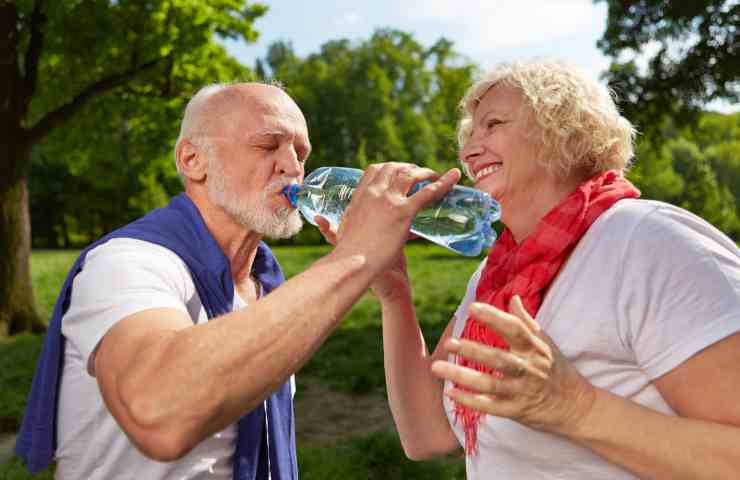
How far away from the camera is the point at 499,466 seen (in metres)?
2.11

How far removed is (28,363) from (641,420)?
8.51m

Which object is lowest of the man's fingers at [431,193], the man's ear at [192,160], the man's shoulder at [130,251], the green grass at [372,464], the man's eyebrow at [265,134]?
the green grass at [372,464]

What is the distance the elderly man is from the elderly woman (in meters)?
0.34

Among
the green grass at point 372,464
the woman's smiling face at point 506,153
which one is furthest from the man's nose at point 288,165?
the green grass at point 372,464

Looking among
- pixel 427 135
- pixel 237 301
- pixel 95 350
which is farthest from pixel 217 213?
pixel 427 135

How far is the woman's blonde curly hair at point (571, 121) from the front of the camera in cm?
226

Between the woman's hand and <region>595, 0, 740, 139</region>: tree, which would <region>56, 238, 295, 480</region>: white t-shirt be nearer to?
the woman's hand

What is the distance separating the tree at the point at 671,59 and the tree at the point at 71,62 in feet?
19.5

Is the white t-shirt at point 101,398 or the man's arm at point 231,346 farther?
the white t-shirt at point 101,398

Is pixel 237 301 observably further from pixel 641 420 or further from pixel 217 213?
pixel 641 420

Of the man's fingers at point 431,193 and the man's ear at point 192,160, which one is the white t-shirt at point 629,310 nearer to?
the man's fingers at point 431,193

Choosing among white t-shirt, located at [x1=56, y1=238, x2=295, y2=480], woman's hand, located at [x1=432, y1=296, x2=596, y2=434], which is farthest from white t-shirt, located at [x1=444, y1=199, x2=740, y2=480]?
white t-shirt, located at [x1=56, y1=238, x2=295, y2=480]

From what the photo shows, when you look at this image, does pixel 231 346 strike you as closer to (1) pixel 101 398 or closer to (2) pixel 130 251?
(2) pixel 130 251

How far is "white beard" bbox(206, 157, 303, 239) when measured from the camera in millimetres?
2549
